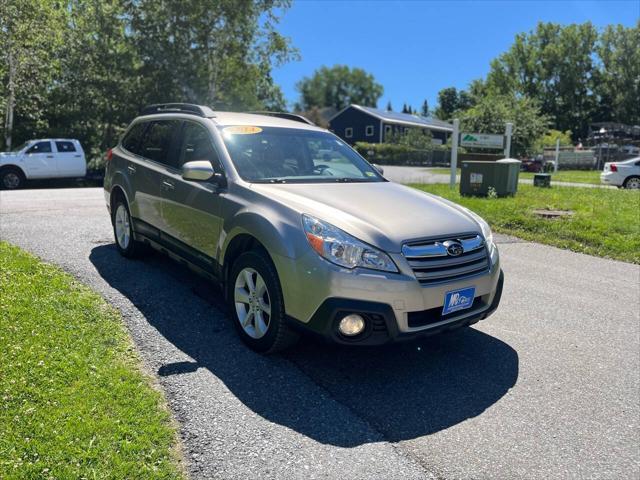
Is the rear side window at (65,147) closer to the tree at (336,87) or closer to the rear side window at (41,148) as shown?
the rear side window at (41,148)

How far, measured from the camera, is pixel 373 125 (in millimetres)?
53656

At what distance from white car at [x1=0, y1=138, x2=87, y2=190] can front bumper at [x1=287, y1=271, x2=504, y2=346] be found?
17.5 meters

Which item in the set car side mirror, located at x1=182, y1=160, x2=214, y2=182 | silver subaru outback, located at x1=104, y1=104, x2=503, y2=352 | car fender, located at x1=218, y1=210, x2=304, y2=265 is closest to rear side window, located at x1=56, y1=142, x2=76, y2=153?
silver subaru outback, located at x1=104, y1=104, x2=503, y2=352

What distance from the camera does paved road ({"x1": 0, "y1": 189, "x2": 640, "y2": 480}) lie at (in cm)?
274

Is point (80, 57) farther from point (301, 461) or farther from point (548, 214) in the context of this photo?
point (301, 461)

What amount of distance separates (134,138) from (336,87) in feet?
335

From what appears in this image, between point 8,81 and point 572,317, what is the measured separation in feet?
75.6

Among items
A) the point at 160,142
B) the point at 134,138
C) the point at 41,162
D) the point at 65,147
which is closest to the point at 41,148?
the point at 41,162

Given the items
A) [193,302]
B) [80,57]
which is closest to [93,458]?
[193,302]

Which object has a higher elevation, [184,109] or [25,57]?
[25,57]

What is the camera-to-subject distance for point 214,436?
2861 millimetres

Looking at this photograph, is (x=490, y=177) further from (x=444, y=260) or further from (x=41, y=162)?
(x=41, y=162)

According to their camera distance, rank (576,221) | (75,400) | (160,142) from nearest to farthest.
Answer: (75,400) → (160,142) → (576,221)

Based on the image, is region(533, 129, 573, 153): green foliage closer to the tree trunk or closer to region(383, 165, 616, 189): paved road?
region(383, 165, 616, 189): paved road
